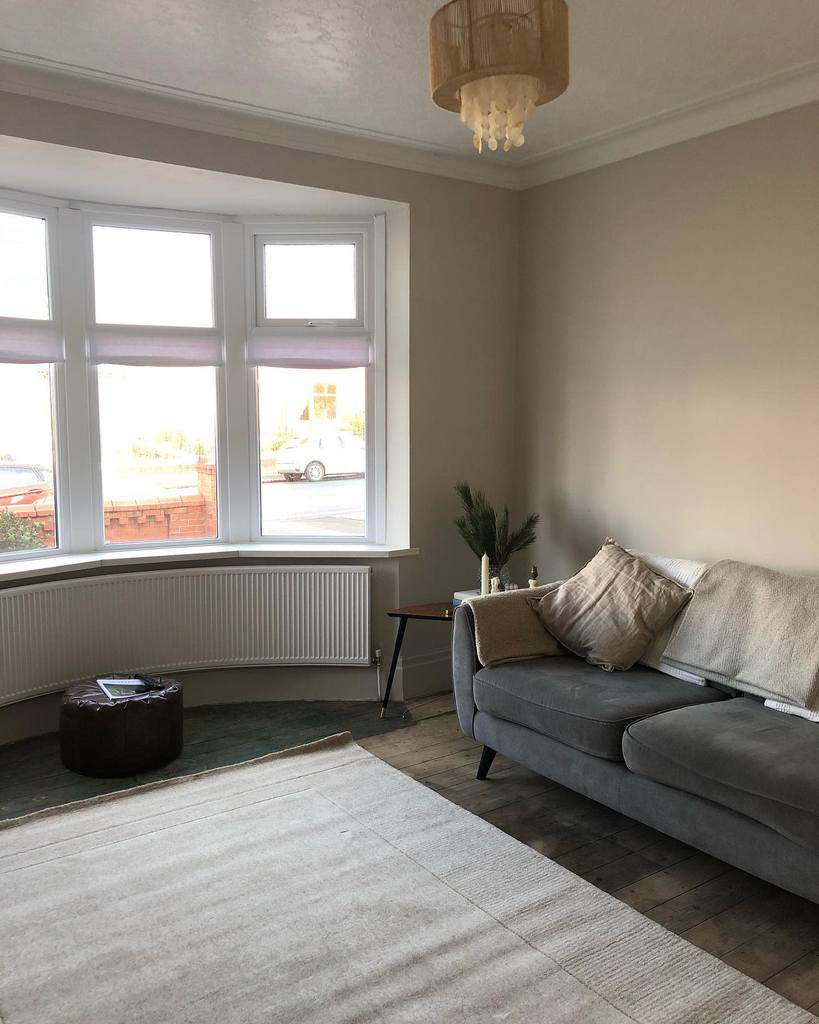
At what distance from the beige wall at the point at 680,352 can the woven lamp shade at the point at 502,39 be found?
70.2 inches

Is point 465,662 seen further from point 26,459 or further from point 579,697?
point 26,459

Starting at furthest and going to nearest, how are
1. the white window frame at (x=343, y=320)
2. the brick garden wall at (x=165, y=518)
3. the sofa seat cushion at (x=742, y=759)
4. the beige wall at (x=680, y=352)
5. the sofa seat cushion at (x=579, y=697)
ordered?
the white window frame at (x=343, y=320), the brick garden wall at (x=165, y=518), the beige wall at (x=680, y=352), the sofa seat cushion at (x=579, y=697), the sofa seat cushion at (x=742, y=759)

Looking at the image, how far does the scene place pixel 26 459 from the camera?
4102 millimetres

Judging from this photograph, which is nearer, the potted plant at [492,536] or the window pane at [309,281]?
the potted plant at [492,536]

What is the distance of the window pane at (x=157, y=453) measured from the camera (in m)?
4.36

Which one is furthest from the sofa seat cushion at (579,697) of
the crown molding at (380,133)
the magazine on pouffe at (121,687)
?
the crown molding at (380,133)

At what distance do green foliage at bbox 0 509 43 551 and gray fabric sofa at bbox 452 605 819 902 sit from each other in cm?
211

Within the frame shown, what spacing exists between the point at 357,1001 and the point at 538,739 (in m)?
1.28

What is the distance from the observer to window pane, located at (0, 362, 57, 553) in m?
4.03

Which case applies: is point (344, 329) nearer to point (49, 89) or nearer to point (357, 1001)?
point (49, 89)


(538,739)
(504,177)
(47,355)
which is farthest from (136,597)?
(504,177)

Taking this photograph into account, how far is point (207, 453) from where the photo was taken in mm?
4570

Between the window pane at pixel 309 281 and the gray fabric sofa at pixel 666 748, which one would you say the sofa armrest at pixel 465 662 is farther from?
the window pane at pixel 309 281

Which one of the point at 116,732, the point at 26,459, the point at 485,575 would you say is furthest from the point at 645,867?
the point at 26,459
